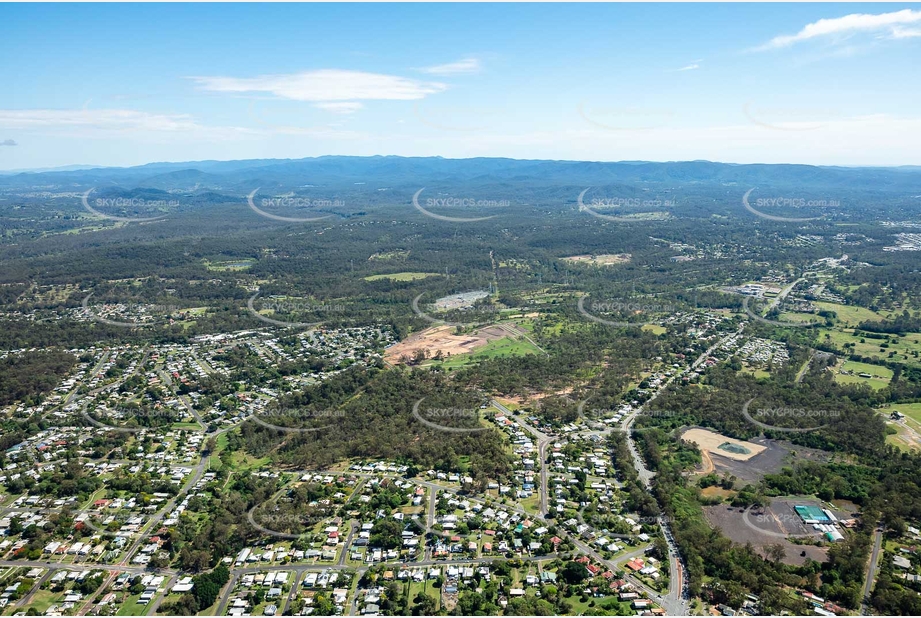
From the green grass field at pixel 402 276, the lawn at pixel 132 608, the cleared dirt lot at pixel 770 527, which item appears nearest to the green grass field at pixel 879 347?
the cleared dirt lot at pixel 770 527

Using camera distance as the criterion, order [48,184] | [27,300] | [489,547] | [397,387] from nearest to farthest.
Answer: [489,547]
[397,387]
[27,300]
[48,184]

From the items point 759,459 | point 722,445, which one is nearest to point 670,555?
point 759,459

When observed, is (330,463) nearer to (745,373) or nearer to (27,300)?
(745,373)

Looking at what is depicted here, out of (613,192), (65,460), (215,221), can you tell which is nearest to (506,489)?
(65,460)

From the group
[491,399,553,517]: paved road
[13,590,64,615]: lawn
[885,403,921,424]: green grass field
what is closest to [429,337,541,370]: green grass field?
[491,399,553,517]: paved road

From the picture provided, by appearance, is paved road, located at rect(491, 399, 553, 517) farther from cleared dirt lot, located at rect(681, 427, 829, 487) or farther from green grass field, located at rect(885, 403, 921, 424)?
green grass field, located at rect(885, 403, 921, 424)

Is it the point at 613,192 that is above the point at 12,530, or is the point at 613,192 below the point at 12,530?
above

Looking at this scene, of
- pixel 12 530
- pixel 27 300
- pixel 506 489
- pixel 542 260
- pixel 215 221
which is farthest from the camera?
pixel 215 221
